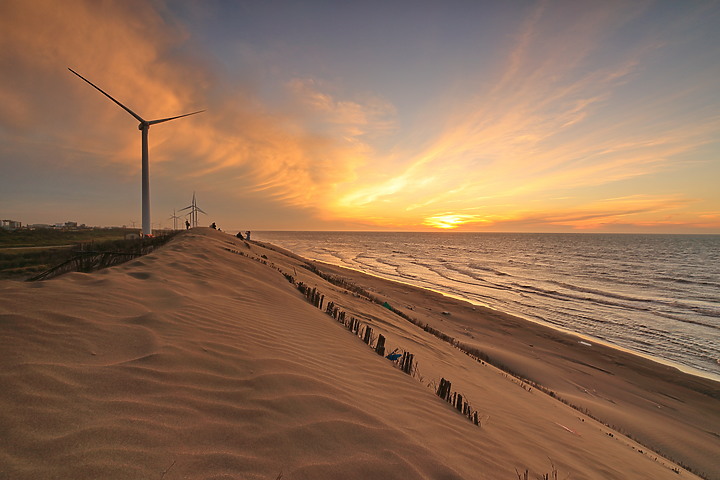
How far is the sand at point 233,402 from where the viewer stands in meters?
1.87

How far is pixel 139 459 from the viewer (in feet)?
5.77

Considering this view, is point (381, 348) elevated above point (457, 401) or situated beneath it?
elevated above

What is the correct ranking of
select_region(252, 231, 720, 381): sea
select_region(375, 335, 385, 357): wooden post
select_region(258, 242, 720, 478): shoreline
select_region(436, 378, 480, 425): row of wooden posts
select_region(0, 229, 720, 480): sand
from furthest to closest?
select_region(252, 231, 720, 381): sea
select_region(258, 242, 720, 478): shoreline
select_region(375, 335, 385, 357): wooden post
select_region(436, 378, 480, 425): row of wooden posts
select_region(0, 229, 720, 480): sand

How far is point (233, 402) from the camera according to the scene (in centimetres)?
255

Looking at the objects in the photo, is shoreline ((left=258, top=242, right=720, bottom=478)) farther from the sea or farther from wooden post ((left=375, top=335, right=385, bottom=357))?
wooden post ((left=375, top=335, right=385, bottom=357))

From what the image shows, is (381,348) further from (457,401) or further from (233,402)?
(233,402)

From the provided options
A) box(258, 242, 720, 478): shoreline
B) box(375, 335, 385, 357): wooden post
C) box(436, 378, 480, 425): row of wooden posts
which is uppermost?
box(375, 335, 385, 357): wooden post

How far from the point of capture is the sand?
6.12 ft

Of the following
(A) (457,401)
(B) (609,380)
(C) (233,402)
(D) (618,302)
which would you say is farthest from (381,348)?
(D) (618,302)

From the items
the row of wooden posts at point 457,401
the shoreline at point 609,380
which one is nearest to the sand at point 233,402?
the row of wooden posts at point 457,401

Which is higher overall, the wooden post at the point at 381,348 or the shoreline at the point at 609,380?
the wooden post at the point at 381,348

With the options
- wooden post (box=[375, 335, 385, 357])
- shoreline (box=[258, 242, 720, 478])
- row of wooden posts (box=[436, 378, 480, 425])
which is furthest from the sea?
wooden post (box=[375, 335, 385, 357])

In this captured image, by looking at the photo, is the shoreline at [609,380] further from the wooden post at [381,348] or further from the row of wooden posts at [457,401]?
the wooden post at [381,348]

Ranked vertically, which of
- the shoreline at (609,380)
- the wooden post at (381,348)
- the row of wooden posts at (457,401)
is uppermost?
the wooden post at (381,348)
